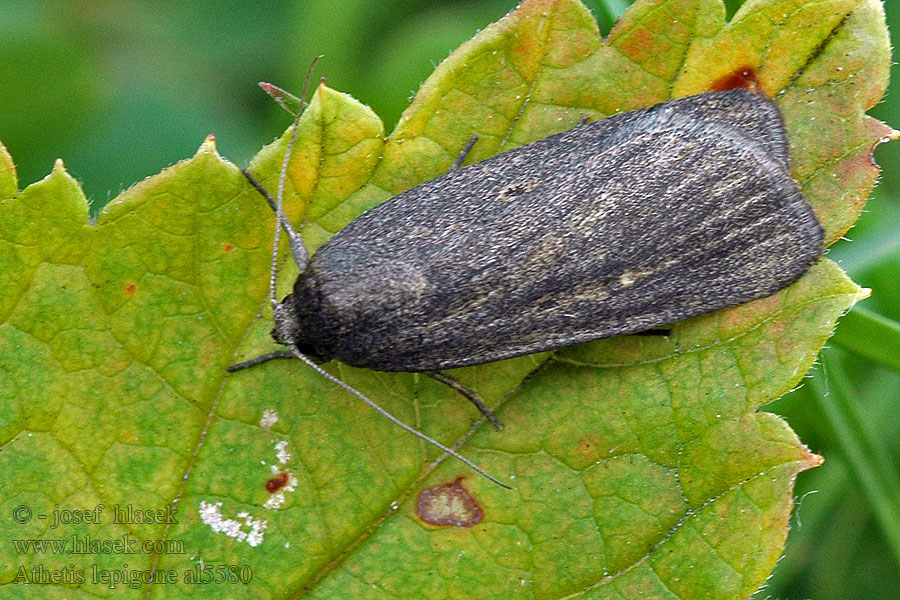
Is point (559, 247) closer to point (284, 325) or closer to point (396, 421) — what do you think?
point (396, 421)

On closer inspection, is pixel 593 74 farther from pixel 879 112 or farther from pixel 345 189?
pixel 879 112

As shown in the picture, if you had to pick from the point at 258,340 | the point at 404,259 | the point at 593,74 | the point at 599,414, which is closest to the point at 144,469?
the point at 258,340

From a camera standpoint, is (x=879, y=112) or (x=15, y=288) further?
(x=879, y=112)

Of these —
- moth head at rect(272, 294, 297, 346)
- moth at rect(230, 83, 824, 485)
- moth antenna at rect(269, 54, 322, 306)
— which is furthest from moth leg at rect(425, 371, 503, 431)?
moth antenna at rect(269, 54, 322, 306)
